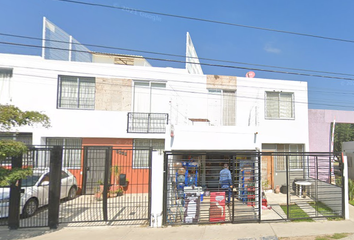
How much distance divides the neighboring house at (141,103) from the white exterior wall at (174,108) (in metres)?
0.04

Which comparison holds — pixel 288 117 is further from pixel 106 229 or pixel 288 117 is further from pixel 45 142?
pixel 45 142

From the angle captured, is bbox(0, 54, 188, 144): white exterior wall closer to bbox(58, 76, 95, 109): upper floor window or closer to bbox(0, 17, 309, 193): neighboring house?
bbox(0, 17, 309, 193): neighboring house

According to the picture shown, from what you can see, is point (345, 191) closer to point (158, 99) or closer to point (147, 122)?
point (147, 122)

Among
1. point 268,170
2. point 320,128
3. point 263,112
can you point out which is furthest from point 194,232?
point 320,128

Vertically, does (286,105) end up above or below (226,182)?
above

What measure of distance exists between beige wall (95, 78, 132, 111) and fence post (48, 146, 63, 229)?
473 centimetres

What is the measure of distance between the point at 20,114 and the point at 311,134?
42.2 ft

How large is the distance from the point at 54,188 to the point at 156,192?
263 centimetres

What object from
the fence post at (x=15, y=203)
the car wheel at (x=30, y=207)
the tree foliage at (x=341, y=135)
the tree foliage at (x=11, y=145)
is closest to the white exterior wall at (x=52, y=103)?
the car wheel at (x=30, y=207)

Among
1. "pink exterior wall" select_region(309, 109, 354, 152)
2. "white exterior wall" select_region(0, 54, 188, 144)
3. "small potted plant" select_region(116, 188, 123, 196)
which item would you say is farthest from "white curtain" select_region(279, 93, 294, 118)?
"small potted plant" select_region(116, 188, 123, 196)

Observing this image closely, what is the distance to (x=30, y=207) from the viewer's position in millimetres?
5848

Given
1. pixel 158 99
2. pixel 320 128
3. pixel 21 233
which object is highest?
pixel 158 99

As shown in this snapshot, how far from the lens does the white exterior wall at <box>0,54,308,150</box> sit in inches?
320

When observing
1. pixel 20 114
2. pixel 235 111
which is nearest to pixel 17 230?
pixel 20 114
